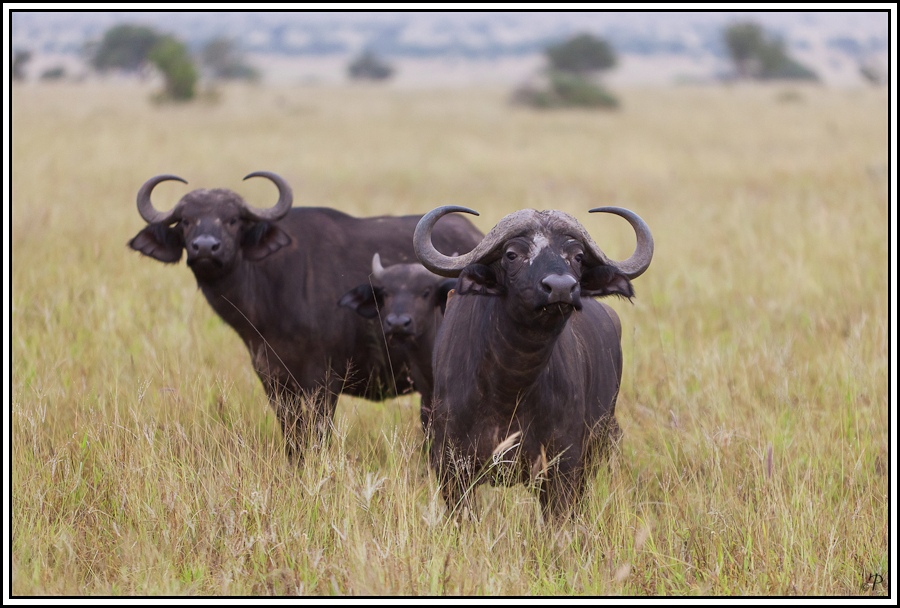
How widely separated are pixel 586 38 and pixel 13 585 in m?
68.0

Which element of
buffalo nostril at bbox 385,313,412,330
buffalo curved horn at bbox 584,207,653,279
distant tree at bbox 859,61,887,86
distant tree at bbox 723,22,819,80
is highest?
distant tree at bbox 723,22,819,80

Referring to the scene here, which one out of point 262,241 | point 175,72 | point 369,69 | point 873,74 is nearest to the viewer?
point 262,241

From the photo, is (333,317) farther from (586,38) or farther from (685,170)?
(586,38)

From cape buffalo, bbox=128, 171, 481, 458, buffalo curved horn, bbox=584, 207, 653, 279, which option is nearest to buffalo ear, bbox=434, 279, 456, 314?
cape buffalo, bbox=128, 171, 481, 458

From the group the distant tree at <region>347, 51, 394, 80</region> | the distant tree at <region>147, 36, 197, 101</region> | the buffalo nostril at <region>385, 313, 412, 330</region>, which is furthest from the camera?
the distant tree at <region>347, 51, 394, 80</region>

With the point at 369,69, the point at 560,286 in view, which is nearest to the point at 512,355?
the point at 560,286

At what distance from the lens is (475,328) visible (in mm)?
4242

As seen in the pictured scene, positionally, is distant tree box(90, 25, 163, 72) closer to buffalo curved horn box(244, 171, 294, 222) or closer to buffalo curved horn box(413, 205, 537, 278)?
buffalo curved horn box(244, 171, 294, 222)

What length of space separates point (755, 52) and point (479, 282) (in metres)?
75.6

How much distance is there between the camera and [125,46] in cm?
6850

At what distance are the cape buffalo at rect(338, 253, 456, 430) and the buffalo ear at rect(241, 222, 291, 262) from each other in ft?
1.94

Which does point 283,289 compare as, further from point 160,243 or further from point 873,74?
point 873,74

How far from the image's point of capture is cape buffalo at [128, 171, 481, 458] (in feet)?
18.3

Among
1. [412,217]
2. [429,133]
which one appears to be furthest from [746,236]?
[429,133]
